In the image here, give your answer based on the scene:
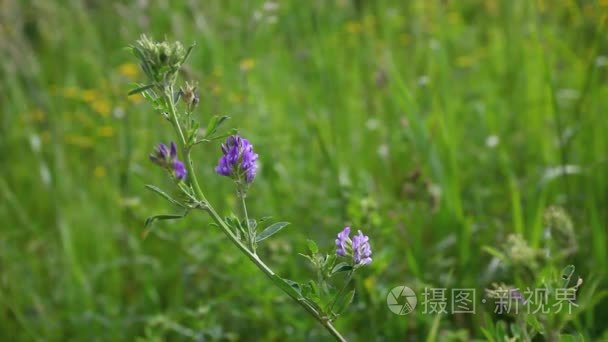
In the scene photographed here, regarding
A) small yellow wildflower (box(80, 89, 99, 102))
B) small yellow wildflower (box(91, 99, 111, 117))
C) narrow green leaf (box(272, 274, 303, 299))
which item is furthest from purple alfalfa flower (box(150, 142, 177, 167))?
small yellow wildflower (box(80, 89, 99, 102))

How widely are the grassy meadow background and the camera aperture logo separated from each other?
0.32 ft

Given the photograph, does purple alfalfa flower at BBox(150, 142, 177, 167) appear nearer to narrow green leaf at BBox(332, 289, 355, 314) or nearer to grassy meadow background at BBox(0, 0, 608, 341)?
narrow green leaf at BBox(332, 289, 355, 314)

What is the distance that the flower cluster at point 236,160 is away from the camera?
1.06 meters

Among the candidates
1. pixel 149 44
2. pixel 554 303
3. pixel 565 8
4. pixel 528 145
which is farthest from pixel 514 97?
pixel 149 44

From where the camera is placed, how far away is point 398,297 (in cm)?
152

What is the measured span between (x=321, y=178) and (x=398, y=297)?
102cm

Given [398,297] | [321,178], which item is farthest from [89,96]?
[398,297]

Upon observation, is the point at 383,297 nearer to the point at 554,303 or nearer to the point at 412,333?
the point at 412,333

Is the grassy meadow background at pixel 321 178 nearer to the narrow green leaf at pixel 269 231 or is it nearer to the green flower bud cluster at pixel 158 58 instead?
the narrow green leaf at pixel 269 231

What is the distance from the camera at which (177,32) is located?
2803 millimetres

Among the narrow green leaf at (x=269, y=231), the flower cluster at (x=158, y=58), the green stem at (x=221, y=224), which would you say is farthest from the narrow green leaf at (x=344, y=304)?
the flower cluster at (x=158, y=58)

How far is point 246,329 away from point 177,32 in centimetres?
141

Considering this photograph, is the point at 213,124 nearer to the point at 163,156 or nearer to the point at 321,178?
the point at 163,156

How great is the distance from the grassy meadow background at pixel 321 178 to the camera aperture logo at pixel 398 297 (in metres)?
0.10
